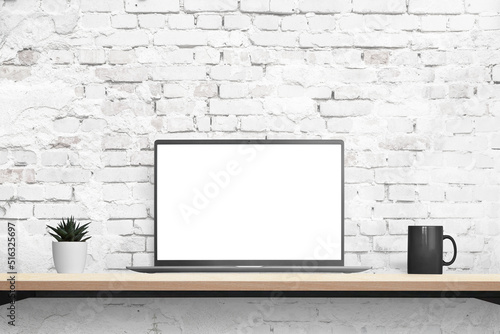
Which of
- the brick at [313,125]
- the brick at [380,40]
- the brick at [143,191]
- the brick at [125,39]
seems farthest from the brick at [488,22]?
the brick at [143,191]

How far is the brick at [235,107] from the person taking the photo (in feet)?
7.23

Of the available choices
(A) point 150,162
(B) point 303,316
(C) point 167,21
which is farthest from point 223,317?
(C) point 167,21

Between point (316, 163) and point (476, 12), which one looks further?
point (476, 12)

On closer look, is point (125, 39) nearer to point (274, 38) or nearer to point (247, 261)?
point (274, 38)

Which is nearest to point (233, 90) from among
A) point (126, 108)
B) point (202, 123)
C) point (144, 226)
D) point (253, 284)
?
point (202, 123)

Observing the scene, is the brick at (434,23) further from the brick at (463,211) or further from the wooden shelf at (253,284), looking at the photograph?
the wooden shelf at (253,284)

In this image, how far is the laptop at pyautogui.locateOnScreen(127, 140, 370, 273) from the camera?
6.75ft

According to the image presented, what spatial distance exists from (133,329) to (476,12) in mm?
1800

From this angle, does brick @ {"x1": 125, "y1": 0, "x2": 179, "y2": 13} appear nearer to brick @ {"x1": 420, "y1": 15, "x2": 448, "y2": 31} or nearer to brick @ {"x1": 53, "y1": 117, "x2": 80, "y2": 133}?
brick @ {"x1": 53, "y1": 117, "x2": 80, "y2": 133}

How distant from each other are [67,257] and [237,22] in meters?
1.08

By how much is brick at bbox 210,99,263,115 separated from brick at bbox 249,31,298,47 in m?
0.24

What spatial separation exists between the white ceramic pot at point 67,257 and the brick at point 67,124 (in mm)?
462

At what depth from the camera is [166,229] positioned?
2.07 m

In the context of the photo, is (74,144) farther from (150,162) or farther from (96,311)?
(96,311)
